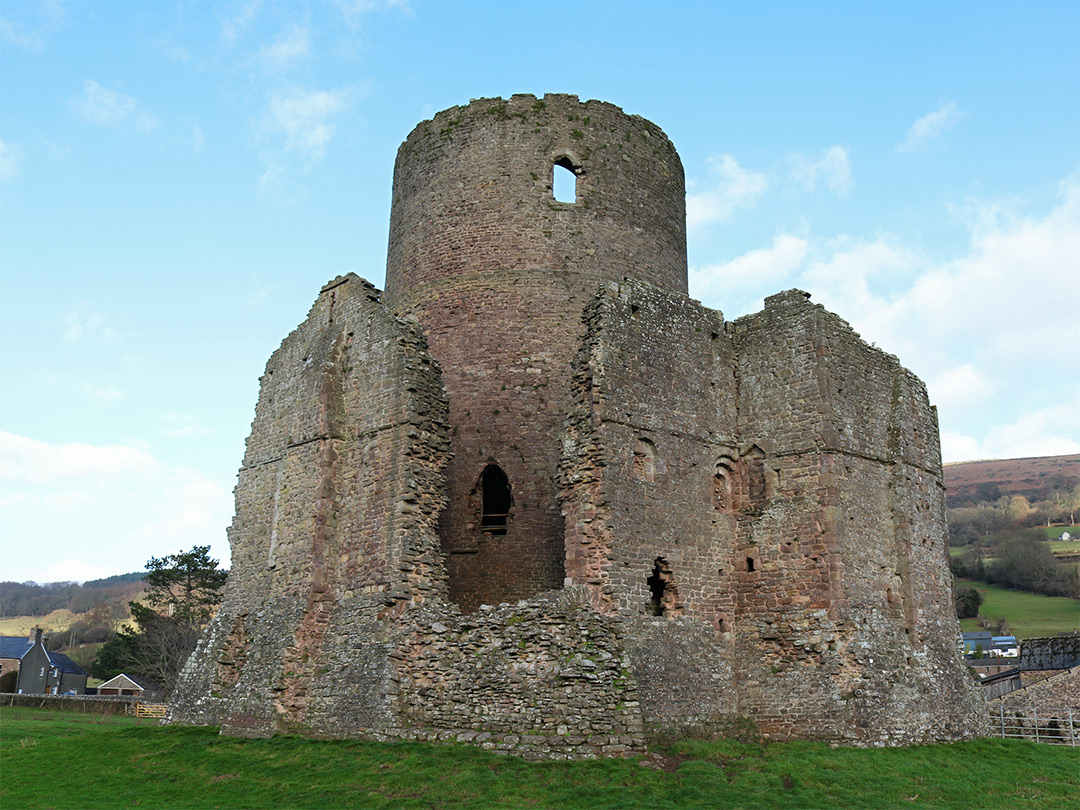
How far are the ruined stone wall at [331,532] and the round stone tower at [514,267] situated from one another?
1.94 metres

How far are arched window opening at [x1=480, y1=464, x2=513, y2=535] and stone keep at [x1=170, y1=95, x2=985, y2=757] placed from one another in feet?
0.30

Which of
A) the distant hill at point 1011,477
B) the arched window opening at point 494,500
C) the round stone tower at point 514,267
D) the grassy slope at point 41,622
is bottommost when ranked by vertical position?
the grassy slope at point 41,622

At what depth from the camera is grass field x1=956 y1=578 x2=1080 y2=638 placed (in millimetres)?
60812

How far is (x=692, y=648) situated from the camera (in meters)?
14.9

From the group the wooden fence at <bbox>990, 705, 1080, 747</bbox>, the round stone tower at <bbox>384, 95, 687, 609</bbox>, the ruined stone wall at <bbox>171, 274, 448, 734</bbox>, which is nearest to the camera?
the ruined stone wall at <bbox>171, 274, 448, 734</bbox>

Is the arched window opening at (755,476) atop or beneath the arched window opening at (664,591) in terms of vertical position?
atop

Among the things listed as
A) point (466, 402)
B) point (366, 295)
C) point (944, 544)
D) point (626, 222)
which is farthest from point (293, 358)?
point (944, 544)

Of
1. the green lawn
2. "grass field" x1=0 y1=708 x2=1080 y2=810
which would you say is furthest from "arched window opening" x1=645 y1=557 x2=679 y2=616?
the green lawn

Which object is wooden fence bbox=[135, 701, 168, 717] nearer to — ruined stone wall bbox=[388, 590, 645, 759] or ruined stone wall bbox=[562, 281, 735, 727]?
ruined stone wall bbox=[388, 590, 645, 759]

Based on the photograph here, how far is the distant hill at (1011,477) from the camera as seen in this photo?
137 m

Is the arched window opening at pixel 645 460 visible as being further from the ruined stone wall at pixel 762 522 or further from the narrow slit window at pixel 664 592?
the narrow slit window at pixel 664 592

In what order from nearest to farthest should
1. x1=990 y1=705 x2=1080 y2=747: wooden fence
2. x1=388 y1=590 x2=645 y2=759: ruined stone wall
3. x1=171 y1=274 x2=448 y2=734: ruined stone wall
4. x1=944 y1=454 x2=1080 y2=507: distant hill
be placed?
x1=388 y1=590 x2=645 y2=759: ruined stone wall, x1=171 y1=274 x2=448 y2=734: ruined stone wall, x1=990 y1=705 x2=1080 y2=747: wooden fence, x1=944 y1=454 x2=1080 y2=507: distant hill

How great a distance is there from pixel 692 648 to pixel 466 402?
22.0ft

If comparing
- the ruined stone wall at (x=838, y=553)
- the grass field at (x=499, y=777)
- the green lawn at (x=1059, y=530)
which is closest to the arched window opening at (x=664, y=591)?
the ruined stone wall at (x=838, y=553)
